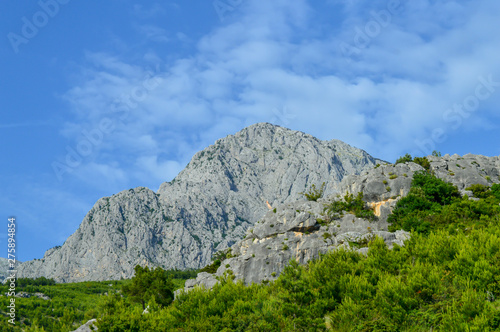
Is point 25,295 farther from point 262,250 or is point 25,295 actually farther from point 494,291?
point 494,291

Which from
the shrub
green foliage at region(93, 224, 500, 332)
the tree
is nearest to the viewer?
green foliage at region(93, 224, 500, 332)

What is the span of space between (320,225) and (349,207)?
8.96 meters

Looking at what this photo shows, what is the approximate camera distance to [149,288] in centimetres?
Answer: 8775

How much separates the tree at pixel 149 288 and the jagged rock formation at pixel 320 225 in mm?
4869

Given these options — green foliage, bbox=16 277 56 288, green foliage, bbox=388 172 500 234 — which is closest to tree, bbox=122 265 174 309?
green foliage, bbox=388 172 500 234

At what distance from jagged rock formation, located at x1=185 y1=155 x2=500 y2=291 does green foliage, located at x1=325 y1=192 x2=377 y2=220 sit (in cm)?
142

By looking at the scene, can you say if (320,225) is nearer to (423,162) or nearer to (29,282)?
(423,162)

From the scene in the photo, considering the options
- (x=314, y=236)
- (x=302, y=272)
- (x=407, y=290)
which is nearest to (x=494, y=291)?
(x=407, y=290)

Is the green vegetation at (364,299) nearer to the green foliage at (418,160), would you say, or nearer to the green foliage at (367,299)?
the green foliage at (367,299)

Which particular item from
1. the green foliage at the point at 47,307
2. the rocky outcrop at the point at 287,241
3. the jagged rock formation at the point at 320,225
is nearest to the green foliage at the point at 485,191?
the jagged rock formation at the point at 320,225

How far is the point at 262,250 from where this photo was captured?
3600 inches

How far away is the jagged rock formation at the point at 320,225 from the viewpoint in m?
87.5

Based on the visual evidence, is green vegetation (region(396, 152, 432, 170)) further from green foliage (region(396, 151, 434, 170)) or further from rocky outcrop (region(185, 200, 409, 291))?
rocky outcrop (region(185, 200, 409, 291))

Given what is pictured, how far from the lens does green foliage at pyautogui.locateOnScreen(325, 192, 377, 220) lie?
9481cm
